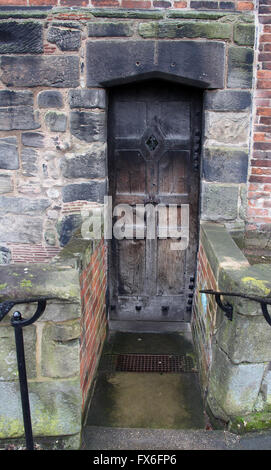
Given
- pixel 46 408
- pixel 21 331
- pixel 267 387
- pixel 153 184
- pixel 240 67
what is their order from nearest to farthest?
pixel 21 331, pixel 46 408, pixel 267 387, pixel 240 67, pixel 153 184

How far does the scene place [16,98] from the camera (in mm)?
3307

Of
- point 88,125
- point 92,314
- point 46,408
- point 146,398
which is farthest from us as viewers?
point 88,125

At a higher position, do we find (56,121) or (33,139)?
(56,121)

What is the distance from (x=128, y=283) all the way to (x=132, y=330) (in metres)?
0.49

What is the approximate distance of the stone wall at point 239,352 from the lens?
2.25 m

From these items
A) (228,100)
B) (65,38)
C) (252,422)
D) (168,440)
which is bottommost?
(168,440)

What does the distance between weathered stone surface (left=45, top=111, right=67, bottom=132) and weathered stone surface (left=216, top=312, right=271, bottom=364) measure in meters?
2.16

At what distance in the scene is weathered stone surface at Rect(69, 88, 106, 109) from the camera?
3258 mm

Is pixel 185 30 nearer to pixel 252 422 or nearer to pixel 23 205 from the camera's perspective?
pixel 23 205

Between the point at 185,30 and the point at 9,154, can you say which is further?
the point at 9,154

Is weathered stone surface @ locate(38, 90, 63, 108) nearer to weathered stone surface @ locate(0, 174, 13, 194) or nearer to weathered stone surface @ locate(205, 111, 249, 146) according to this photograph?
weathered stone surface @ locate(0, 174, 13, 194)

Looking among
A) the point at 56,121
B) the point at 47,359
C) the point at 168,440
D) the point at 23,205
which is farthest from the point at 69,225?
the point at 168,440

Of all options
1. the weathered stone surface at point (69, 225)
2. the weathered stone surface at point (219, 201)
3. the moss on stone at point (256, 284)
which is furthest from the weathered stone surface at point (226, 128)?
the moss on stone at point (256, 284)

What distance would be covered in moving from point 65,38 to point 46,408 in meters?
2.82
